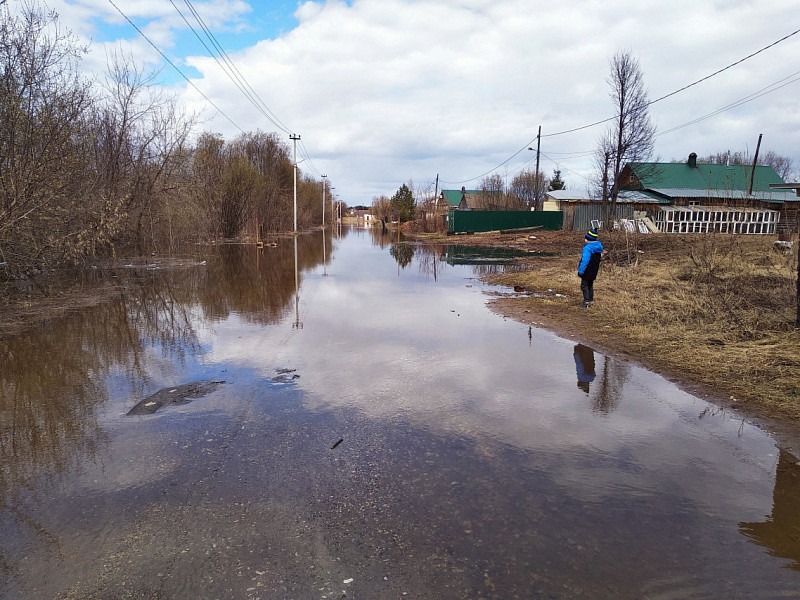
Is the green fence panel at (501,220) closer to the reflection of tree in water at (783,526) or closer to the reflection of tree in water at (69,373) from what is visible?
the reflection of tree in water at (69,373)

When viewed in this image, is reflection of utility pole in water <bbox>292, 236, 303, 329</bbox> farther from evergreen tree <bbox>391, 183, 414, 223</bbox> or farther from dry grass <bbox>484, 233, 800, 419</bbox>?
evergreen tree <bbox>391, 183, 414, 223</bbox>

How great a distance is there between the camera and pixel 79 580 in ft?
8.70

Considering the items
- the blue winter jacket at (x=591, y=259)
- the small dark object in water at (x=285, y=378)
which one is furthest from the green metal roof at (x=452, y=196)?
the small dark object in water at (x=285, y=378)

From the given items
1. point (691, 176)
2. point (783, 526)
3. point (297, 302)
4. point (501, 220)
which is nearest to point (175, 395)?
point (783, 526)

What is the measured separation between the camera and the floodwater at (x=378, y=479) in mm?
2750

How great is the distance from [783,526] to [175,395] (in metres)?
5.53

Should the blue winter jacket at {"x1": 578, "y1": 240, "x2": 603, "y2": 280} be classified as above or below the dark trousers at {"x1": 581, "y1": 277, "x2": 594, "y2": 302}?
above

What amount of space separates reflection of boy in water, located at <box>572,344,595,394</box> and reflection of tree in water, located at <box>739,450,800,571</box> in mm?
2225

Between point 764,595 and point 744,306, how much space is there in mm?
8176

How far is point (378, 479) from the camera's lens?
3.77 meters

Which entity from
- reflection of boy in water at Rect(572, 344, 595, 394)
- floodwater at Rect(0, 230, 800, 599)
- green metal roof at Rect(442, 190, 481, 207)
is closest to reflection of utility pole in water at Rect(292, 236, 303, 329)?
floodwater at Rect(0, 230, 800, 599)

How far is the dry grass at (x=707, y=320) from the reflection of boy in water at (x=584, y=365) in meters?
0.59

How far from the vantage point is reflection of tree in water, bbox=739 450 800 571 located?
119 inches

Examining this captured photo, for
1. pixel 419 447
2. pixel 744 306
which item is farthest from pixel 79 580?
pixel 744 306
